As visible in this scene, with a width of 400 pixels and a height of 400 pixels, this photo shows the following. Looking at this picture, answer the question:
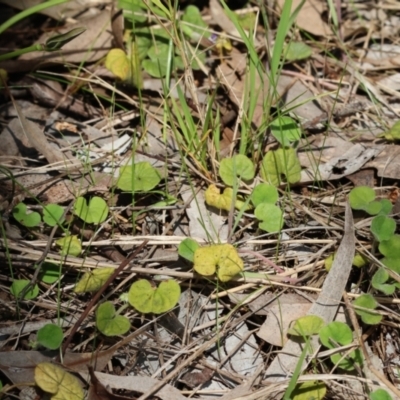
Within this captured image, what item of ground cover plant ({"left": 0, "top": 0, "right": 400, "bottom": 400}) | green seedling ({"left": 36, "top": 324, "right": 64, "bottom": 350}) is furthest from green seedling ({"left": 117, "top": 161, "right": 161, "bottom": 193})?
green seedling ({"left": 36, "top": 324, "right": 64, "bottom": 350})

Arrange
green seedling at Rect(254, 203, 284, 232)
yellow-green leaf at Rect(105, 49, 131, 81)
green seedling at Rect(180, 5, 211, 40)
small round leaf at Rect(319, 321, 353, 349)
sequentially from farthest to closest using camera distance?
green seedling at Rect(180, 5, 211, 40) < yellow-green leaf at Rect(105, 49, 131, 81) < green seedling at Rect(254, 203, 284, 232) < small round leaf at Rect(319, 321, 353, 349)

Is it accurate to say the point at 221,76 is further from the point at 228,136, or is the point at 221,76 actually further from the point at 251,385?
the point at 251,385

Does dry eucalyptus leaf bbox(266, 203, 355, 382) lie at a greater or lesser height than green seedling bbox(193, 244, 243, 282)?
lesser

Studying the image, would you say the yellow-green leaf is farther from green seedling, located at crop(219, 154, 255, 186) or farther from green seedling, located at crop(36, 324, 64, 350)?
green seedling, located at crop(36, 324, 64, 350)

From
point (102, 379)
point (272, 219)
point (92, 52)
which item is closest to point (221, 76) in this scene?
point (92, 52)

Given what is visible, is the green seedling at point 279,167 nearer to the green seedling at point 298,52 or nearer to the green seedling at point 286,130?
the green seedling at point 286,130

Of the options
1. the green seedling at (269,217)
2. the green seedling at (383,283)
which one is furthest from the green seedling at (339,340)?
the green seedling at (269,217)
